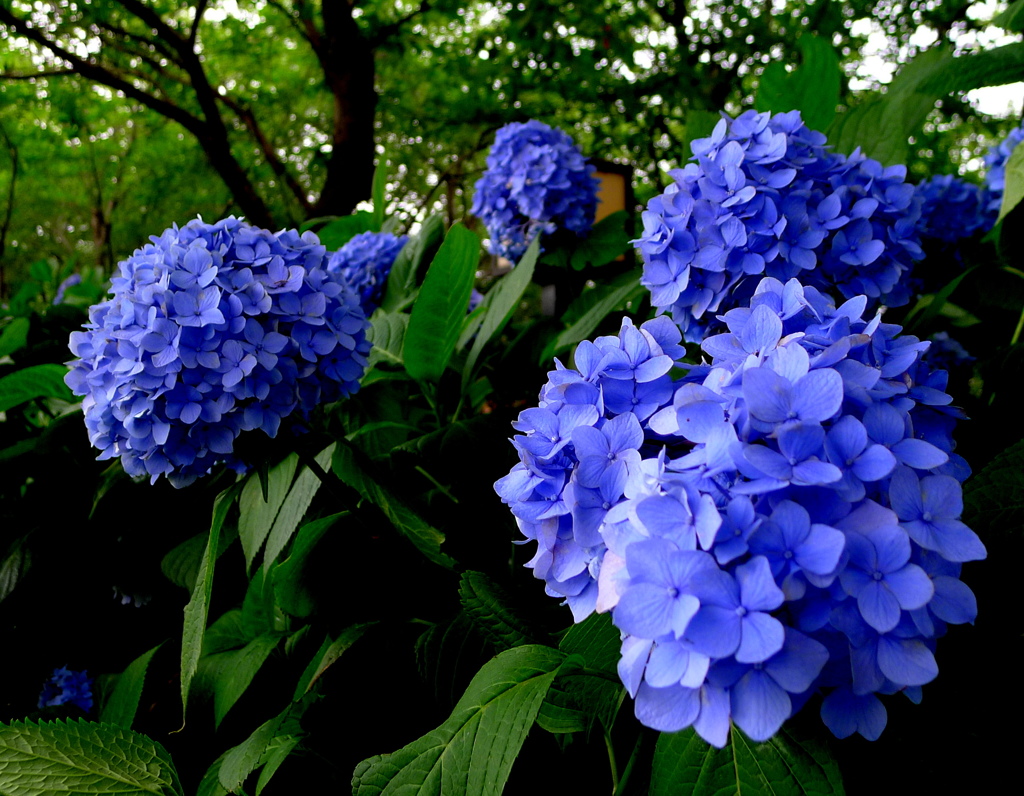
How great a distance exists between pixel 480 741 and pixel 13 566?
1.50 m

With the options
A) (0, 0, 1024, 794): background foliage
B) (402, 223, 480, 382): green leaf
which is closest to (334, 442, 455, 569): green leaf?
(0, 0, 1024, 794): background foliage

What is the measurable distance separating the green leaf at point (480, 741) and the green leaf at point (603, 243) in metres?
1.48

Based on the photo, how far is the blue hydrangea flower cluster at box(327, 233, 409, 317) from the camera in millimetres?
2281

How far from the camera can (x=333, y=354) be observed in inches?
51.2

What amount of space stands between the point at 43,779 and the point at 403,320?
1.12m

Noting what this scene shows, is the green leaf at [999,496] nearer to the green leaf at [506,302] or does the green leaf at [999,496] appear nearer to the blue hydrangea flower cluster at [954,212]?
the green leaf at [506,302]

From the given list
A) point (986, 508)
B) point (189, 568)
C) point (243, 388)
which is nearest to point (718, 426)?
point (986, 508)

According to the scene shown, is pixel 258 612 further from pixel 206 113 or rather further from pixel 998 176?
pixel 206 113

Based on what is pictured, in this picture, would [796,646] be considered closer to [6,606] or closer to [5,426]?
[6,606]

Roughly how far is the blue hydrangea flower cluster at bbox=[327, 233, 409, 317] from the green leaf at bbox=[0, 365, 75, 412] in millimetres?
799

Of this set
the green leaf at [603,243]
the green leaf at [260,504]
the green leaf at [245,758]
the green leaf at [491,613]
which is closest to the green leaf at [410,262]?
the green leaf at [603,243]

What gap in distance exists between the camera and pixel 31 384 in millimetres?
1730

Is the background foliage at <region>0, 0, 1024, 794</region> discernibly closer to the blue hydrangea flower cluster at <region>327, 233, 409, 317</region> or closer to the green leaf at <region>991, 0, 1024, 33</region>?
the green leaf at <region>991, 0, 1024, 33</region>

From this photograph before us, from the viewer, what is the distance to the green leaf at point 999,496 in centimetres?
80
